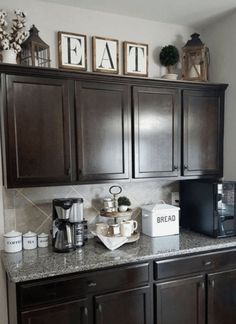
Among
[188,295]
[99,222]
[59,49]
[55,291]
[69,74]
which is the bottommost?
[188,295]

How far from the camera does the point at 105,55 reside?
244cm

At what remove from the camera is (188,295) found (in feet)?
6.96

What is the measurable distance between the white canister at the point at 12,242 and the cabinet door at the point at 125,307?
0.68 meters

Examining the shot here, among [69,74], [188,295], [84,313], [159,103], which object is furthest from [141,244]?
[69,74]

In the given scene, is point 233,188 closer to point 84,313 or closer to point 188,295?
point 188,295

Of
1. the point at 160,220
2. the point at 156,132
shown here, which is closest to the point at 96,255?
the point at 160,220

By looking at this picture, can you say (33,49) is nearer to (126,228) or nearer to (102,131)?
(102,131)

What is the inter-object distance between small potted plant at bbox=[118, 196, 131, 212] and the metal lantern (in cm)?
124

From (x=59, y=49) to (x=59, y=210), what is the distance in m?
1.24

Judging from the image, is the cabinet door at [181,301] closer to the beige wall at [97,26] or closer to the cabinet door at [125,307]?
the cabinet door at [125,307]

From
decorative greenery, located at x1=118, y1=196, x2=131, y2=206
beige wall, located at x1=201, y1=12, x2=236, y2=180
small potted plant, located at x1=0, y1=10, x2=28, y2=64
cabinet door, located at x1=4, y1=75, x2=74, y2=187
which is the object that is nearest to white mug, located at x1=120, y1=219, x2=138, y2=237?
decorative greenery, located at x1=118, y1=196, x2=131, y2=206

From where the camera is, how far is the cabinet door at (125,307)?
1.87m

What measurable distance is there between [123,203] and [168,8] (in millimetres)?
1636

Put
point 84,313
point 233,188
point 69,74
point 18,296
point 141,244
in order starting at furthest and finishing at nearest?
1. point 233,188
2. point 141,244
3. point 69,74
4. point 84,313
5. point 18,296
